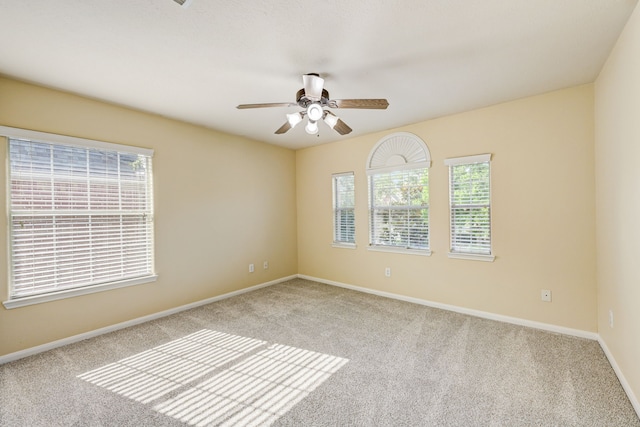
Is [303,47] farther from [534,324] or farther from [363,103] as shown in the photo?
[534,324]

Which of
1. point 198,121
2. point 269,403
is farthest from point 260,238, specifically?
point 269,403

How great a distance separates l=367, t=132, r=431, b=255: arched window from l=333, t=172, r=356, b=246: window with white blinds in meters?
0.38

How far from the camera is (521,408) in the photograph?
1.86 meters

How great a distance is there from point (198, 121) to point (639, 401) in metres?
4.79

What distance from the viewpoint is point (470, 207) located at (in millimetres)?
3461

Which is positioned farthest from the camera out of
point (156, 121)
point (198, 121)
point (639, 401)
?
point (198, 121)

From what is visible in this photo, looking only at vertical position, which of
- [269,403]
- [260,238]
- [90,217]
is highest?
[90,217]

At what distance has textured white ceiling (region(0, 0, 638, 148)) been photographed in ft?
5.59

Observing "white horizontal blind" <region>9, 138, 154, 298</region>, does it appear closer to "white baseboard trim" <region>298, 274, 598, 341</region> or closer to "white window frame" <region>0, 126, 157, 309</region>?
"white window frame" <region>0, 126, 157, 309</region>

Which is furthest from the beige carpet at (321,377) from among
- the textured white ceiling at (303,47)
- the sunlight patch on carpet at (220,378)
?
the textured white ceiling at (303,47)

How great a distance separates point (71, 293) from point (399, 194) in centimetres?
405

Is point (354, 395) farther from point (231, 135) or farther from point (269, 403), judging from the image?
point (231, 135)

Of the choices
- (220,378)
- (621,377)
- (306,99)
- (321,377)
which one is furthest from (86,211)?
(621,377)

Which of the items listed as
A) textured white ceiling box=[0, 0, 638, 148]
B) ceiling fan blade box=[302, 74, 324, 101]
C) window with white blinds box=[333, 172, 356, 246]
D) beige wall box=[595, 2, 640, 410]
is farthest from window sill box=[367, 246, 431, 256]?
ceiling fan blade box=[302, 74, 324, 101]
